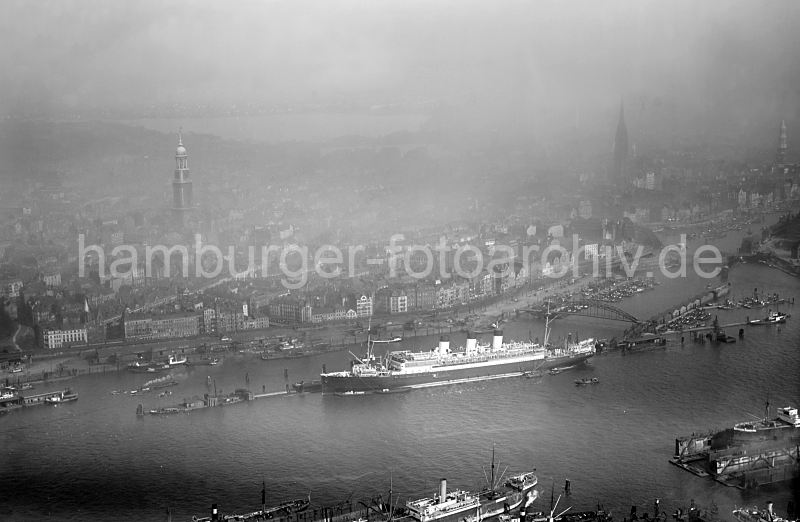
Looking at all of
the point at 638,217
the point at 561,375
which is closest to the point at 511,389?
the point at 561,375

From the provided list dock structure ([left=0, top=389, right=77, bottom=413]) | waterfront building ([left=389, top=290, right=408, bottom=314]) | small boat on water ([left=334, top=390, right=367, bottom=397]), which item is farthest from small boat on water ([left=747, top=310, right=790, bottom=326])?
dock structure ([left=0, top=389, right=77, bottom=413])

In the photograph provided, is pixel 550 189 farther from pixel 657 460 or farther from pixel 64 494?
pixel 64 494

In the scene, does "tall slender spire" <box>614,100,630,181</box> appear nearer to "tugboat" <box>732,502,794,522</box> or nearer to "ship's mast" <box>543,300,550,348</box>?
"ship's mast" <box>543,300,550,348</box>

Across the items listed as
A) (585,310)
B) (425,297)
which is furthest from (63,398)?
(585,310)

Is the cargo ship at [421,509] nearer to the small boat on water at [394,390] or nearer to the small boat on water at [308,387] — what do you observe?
the small boat on water at [308,387]

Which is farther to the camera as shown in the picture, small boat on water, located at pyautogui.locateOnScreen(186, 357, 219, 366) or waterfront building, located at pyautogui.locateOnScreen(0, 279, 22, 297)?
waterfront building, located at pyautogui.locateOnScreen(0, 279, 22, 297)

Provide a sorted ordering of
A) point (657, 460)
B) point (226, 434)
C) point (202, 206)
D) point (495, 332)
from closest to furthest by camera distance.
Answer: point (657, 460) → point (226, 434) → point (495, 332) → point (202, 206)

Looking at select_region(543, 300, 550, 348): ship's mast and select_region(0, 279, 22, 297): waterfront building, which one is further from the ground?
select_region(0, 279, 22, 297): waterfront building
